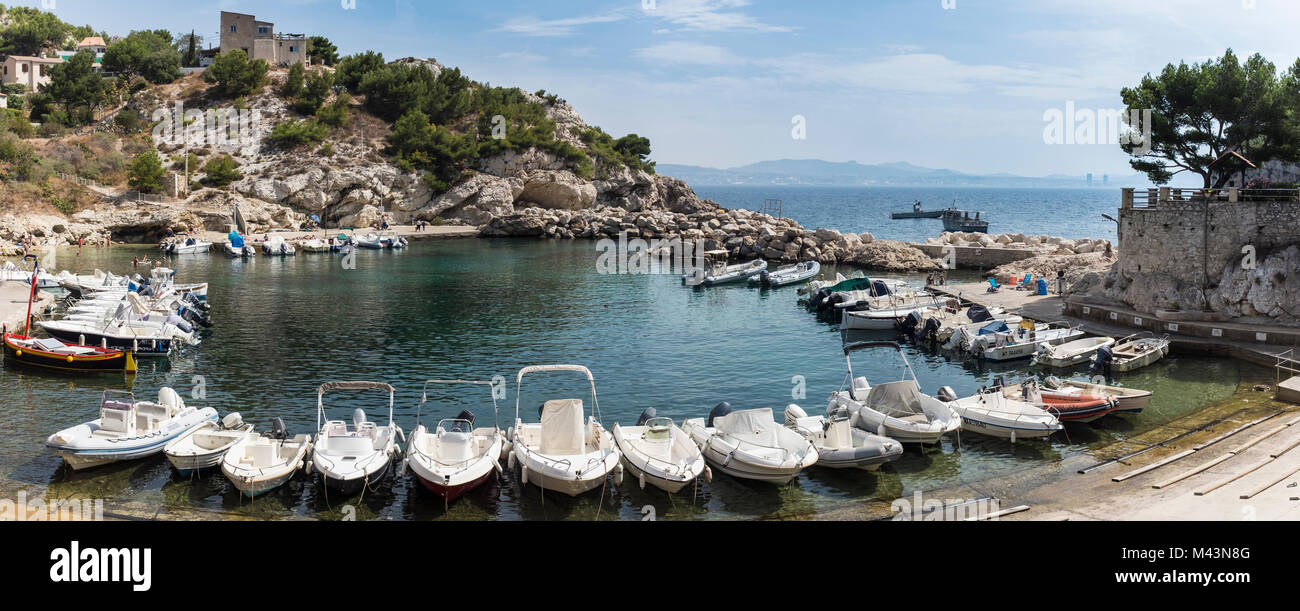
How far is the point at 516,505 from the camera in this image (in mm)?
16734

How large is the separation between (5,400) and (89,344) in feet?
21.2

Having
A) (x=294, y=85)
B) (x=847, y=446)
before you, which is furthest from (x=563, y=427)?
(x=294, y=85)

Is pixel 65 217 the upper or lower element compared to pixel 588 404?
upper

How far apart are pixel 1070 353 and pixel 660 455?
1803 cm

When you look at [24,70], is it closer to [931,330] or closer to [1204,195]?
[931,330]

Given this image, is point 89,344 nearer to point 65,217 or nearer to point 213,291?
point 213,291

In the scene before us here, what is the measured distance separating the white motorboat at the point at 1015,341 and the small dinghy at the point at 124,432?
24.7m

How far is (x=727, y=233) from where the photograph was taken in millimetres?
70000

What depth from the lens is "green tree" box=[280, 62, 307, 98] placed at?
293 feet

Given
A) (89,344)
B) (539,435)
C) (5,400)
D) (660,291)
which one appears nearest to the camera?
(539,435)

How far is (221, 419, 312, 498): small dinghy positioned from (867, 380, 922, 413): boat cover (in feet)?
43.9
